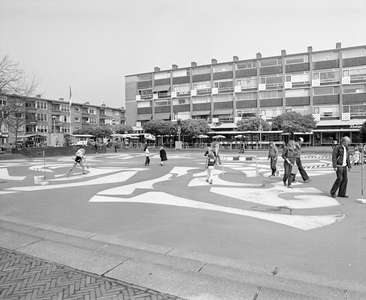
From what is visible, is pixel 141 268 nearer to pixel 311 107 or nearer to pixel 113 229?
pixel 113 229

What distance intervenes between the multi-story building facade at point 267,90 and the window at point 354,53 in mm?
147

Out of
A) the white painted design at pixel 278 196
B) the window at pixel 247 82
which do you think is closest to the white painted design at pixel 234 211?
the white painted design at pixel 278 196

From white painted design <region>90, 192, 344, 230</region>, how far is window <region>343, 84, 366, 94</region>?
52.9 metres

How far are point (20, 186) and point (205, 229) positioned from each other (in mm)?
9386

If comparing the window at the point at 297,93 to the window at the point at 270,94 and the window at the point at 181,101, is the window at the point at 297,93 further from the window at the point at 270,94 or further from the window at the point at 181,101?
the window at the point at 181,101

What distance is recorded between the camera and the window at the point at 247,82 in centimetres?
6162

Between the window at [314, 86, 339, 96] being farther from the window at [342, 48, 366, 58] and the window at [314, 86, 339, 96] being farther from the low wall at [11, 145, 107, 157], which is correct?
the low wall at [11, 145, 107, 157]

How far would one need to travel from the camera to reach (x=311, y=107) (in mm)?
56656

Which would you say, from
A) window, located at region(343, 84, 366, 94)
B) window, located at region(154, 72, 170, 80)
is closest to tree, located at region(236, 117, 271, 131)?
window, located at region(343, 84, 366, 94)

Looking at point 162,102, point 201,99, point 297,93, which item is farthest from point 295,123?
point 162,102

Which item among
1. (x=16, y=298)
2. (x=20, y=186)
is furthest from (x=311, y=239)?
(x=20, y=186)

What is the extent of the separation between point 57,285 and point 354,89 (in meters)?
59.2

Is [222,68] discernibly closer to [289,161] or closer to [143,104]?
[143,104]

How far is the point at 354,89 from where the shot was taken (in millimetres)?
53781
